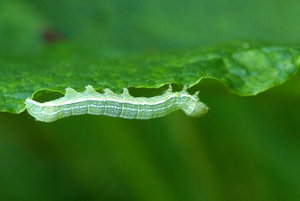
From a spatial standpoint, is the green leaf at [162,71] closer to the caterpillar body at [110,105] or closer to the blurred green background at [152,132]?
the caterpillar body at [110,105]

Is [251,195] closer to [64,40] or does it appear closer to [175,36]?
[175,36]

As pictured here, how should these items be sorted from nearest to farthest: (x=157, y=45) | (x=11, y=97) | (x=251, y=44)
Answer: (x=11, y=97), (x=251, y=44), (x=157, y=45)

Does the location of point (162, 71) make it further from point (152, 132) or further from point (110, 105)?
point (152, 132)

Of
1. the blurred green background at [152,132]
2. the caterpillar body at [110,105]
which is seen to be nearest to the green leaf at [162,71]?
the caterpillar body at [110,105]

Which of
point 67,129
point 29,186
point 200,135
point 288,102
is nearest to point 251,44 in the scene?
point 288,102

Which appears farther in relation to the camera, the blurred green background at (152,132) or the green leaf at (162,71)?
the blurred green background at (152,132)

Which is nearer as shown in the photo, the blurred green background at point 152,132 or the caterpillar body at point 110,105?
the caterpillar body at point 110,105

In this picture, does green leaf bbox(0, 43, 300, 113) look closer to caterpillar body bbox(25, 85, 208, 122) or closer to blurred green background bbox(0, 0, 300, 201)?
caterpillar body bbox(25, 85, 208, 122)
